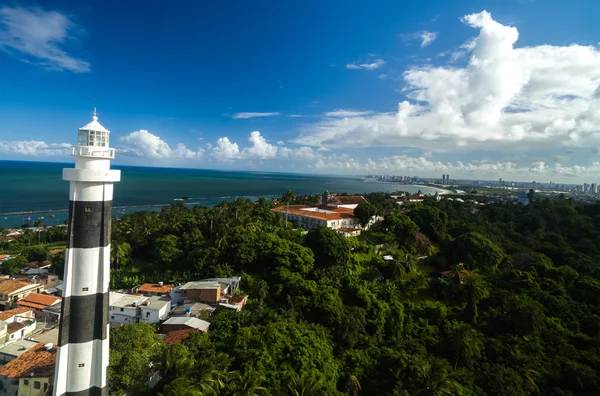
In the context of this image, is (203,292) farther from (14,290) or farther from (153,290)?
(14,290)

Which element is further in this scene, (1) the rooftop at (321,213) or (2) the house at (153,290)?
(1) the rooftop at (321,213)

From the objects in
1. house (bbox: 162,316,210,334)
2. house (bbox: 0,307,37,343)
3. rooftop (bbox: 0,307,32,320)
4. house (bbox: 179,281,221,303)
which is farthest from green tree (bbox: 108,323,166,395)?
rooftop (bbox: 0,307,32,320)

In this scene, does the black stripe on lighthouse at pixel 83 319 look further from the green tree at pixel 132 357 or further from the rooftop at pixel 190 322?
the rooftop at pixel 190 322

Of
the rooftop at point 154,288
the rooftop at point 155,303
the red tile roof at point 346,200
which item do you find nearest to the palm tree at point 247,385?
the rooftop at point 155,303

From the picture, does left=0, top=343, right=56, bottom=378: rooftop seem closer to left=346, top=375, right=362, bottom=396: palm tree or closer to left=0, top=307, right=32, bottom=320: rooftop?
left=0, top=307, right=32, bottom=320: rooftop

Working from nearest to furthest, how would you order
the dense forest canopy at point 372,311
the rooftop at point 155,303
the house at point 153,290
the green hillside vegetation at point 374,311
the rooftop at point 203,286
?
the dense forest canopy at point 372,311
the green hillside vegetation at point 374,311
the rooftop at point 155,303
the rooftop at point 203,286
the house at point 153,290

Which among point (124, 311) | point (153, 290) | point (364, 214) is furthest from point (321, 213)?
point (124, 311)
